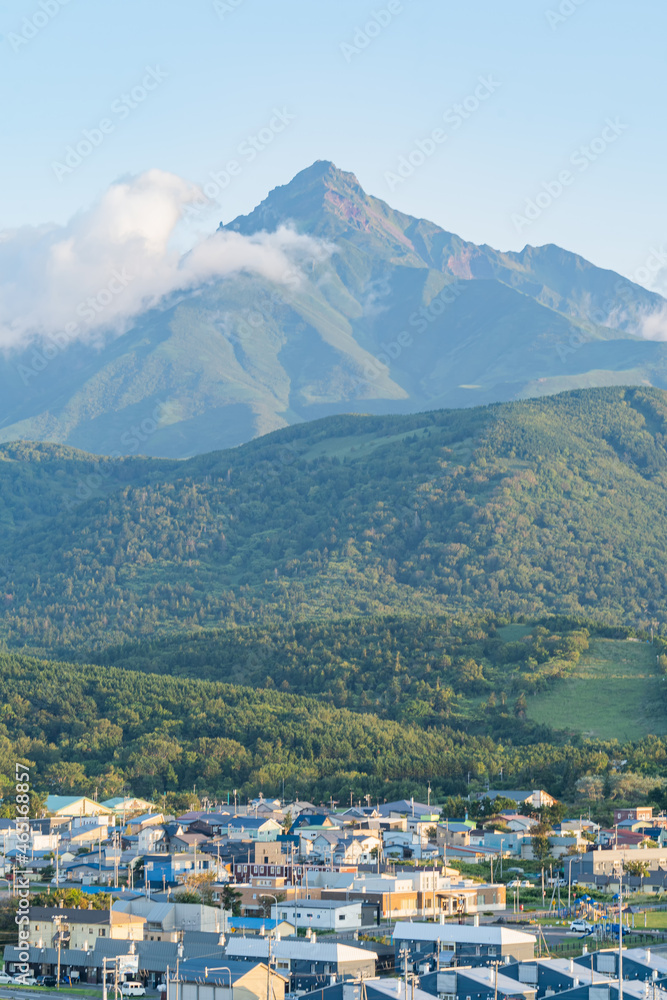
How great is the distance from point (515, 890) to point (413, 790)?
38.6 m

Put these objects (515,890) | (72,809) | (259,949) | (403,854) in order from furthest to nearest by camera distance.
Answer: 1. (72,809)
2. (403,854)
3. (515,890)
4. (259,949)

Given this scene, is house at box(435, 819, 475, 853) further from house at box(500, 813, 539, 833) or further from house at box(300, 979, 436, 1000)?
house at box(300, 979, 436, 1000)

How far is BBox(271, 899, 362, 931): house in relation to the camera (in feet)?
225

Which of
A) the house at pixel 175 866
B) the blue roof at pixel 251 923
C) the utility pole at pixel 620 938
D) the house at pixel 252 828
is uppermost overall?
the house at pixel 252 828

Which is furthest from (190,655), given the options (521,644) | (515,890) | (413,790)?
(515,890)

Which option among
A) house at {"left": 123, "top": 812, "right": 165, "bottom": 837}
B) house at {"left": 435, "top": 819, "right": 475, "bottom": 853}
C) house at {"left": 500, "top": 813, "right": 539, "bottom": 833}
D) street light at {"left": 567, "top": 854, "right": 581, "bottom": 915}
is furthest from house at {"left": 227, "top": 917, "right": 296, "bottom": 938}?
house at {"left": 500, "top": 813, "right": 539, "bottom": 833}

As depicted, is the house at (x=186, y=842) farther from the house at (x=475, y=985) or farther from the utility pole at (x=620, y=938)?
the house at (x=475, y=985)

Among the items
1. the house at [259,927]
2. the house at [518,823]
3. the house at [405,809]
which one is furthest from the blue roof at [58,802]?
the house at [259,927]

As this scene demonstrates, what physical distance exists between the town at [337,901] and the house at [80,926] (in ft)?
0.24

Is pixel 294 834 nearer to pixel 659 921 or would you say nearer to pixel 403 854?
pixel 403 854

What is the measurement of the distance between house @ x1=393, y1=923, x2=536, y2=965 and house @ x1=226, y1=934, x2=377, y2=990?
8.11ft

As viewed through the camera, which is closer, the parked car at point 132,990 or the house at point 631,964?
the house at point 631,964

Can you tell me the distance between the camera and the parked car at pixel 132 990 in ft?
184

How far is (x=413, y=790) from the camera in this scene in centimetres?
11888
